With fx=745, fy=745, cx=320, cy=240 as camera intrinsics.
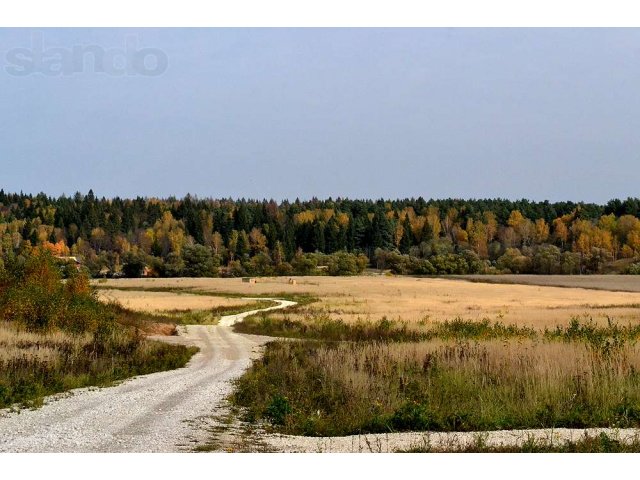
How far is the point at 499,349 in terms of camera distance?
20.7 meters

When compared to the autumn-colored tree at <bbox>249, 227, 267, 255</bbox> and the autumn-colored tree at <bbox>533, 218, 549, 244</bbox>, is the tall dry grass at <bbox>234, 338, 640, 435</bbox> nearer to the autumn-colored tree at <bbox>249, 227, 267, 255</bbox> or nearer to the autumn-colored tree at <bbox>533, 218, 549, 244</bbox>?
the autumn-colored tree at <bbox>249, 227, 267, 255</bbox>

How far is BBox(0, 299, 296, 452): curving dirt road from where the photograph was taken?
11.8 meters

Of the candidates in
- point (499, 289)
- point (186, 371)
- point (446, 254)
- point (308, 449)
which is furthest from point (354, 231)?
point (308, 449)

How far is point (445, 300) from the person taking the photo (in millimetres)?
75000

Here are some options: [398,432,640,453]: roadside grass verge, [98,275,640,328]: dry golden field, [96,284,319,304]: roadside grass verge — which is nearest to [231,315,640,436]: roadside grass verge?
[398,432,640,453]: roadside grass verge

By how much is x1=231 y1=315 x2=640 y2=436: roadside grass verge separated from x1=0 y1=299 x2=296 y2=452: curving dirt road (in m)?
1.10

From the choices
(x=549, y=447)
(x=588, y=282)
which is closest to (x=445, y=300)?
(x=588, y=282)

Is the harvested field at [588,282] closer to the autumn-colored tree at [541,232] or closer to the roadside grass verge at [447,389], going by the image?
the autumn-colored tree at [541,232]

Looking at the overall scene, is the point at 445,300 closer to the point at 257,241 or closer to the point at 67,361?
the point at 67,361

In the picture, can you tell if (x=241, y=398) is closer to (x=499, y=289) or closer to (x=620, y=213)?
(x=499, y=289)

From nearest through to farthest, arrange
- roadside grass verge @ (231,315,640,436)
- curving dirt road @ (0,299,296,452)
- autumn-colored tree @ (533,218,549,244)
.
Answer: curving dirt road @ (0,299,296,452), roadside grass verge @ (231,315,640,436), autumn-colored tree @ (533,218,549,244)

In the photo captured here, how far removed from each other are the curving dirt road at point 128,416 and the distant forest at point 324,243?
382ft

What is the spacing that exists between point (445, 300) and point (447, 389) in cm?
5978
